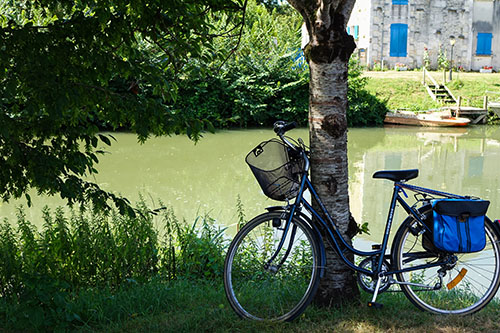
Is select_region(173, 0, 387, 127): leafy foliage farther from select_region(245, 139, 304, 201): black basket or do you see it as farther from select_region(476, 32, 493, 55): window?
select_region(245, 139, 304, 201): black basket

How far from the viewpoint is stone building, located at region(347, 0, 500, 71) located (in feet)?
99.9

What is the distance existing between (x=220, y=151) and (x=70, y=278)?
12290mm

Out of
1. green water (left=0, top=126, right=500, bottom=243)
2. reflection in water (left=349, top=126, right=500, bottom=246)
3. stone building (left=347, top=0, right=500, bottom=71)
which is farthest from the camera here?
stone building (left=347, top=0, right=500, bottom=71)

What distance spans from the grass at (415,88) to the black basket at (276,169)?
21.8m

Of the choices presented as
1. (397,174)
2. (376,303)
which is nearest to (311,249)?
(376,303)

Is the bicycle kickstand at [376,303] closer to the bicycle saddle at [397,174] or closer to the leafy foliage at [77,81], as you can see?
the bicycle saddle at [397,174]

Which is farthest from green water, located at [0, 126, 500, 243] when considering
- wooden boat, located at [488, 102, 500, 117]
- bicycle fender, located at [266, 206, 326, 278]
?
bicycle fender, located at [266, 206, 326, 278]

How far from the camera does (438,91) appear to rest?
A: 25.6 m

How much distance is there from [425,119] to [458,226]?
67.0ft

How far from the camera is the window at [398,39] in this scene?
3062cm

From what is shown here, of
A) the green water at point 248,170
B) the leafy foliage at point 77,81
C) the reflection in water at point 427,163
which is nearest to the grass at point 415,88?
the reflection in water at point 427,163

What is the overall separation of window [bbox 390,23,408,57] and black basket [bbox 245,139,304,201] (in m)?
29.1

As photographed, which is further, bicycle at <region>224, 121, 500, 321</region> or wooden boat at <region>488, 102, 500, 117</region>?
wooden boat at <region>488, 102, 500, 117</region>

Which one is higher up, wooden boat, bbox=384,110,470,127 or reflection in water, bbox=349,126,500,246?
wooden boat, bbox=384,110,470,127
